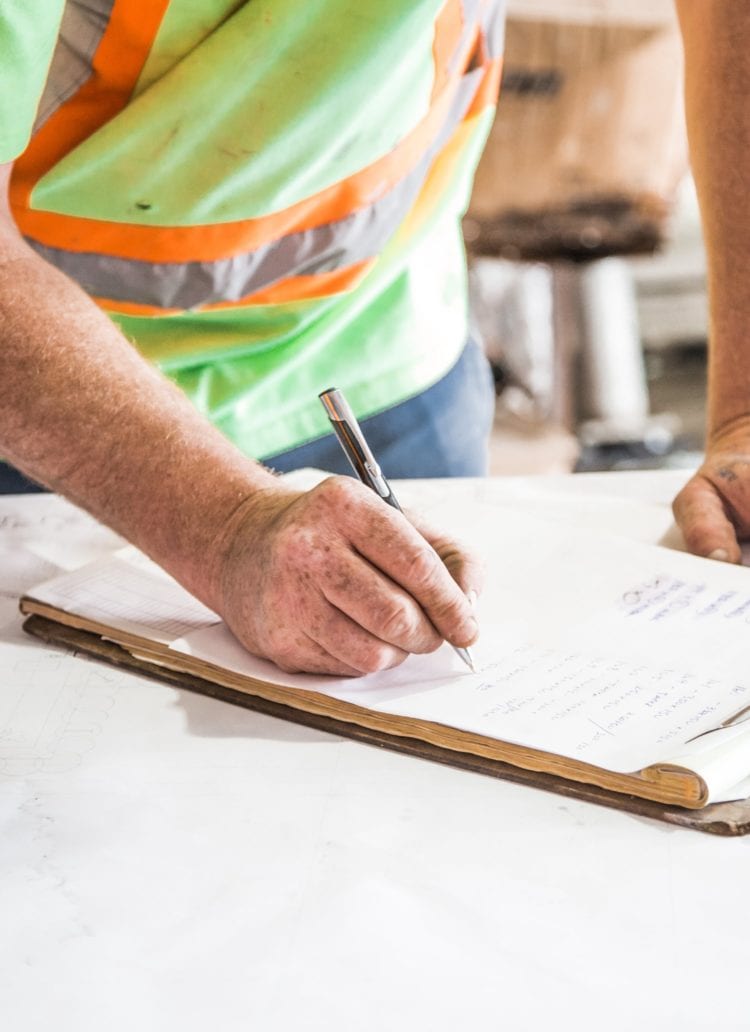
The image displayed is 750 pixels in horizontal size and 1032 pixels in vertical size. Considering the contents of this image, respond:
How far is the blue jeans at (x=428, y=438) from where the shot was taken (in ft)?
3.71

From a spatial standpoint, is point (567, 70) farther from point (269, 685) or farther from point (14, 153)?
point (269, 685)

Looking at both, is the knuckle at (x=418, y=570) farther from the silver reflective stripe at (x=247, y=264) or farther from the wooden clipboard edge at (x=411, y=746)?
the silver reflective stripe at (x=247, y=264)

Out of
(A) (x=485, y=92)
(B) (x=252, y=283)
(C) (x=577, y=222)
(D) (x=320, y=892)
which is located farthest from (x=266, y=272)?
(C) (x=577, y=222)

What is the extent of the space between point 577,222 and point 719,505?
1605mm

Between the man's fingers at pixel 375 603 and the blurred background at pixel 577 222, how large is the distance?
4.85 feet

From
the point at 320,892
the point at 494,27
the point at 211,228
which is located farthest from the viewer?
the point at 494,27

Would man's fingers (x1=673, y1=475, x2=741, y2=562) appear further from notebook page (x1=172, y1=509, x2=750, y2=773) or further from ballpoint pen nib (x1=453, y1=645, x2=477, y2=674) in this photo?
ballpoint pen nib (x1=453, y1=645, x2=477, y2=674)

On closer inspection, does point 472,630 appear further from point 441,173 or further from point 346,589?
point 441,173

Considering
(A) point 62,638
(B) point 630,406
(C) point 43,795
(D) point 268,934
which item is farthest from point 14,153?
(B) point 630,406

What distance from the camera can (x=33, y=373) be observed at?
28.1 inches

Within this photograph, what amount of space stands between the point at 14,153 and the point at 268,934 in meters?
0.53

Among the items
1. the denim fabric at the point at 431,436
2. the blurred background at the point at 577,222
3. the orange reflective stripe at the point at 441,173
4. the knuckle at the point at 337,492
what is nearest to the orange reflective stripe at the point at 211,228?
the orange reflective stripe at the point at 441,173

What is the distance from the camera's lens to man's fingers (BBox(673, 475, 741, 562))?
83 cm

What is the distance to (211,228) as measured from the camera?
935mm
